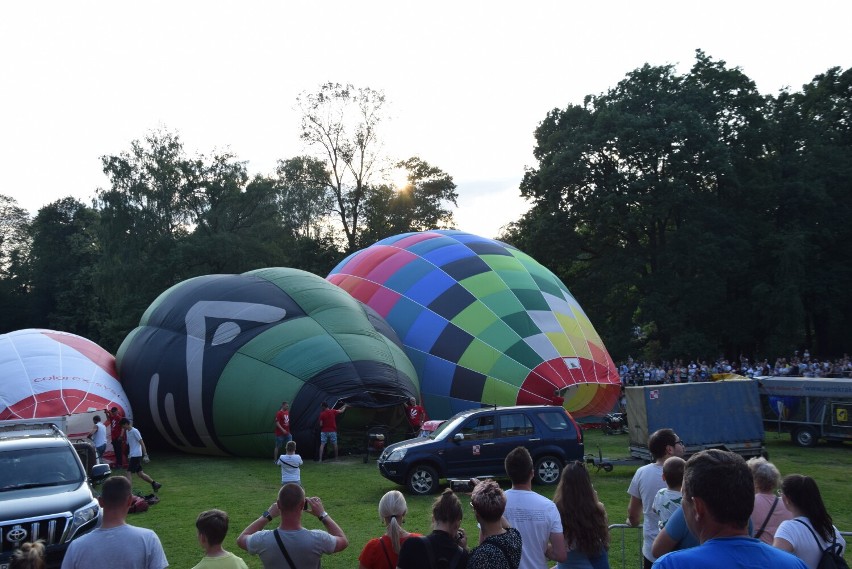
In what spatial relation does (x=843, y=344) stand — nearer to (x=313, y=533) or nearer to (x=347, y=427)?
(x=347, y=427)

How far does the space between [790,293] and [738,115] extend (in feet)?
30.7

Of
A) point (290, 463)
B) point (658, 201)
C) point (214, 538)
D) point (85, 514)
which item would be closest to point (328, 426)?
point (290, 463)

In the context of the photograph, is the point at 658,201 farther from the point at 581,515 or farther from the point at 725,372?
the point at 581,515

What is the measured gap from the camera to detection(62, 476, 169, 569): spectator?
184 inches

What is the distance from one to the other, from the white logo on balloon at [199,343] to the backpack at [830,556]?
16330 millimetres

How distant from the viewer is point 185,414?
1902 cm

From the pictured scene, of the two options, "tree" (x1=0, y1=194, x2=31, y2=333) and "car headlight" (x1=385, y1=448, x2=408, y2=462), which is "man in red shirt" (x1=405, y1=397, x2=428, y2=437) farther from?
"tree" (x1=0, y1=194, x2=31, y2=333)

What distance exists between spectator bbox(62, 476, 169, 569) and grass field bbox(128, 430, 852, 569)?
14.6ft

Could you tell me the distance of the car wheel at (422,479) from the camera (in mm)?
13719

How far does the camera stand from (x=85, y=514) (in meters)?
9.23

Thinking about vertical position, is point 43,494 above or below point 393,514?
below

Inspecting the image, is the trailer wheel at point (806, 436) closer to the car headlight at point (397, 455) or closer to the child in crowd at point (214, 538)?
the car headlight at point (397, 455)

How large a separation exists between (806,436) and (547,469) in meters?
9.27

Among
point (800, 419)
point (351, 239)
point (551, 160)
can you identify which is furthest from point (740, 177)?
point (351, 239)
